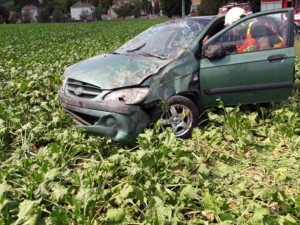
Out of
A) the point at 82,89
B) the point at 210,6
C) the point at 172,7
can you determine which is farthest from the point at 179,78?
the point at 172,7

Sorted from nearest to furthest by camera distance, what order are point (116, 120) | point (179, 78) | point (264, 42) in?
point (116, 120) < point (179, 78) < point (264, 42)

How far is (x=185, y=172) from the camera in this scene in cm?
338

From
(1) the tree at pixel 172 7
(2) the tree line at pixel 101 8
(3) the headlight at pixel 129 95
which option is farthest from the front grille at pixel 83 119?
(1) the tree at pixel 172 7

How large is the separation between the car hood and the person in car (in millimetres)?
1277

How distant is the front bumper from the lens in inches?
150

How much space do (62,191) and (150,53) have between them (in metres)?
2.59

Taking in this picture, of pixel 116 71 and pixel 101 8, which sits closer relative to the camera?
pixel 116 71

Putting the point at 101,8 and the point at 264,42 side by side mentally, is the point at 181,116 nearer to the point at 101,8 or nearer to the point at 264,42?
the point at 264,42

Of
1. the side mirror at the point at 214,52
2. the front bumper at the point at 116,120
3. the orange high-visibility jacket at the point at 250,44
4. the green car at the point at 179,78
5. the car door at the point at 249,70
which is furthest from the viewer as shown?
the orange high-visibility jacket at the point at 250,44

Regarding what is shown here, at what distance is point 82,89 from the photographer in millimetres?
4172

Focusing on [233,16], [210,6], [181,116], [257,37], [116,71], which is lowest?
[181,116]

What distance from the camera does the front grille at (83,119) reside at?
415 cm

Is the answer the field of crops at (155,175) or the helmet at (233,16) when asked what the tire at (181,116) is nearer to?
the field of crops at (155,175)

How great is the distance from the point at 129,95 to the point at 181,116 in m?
0.88
